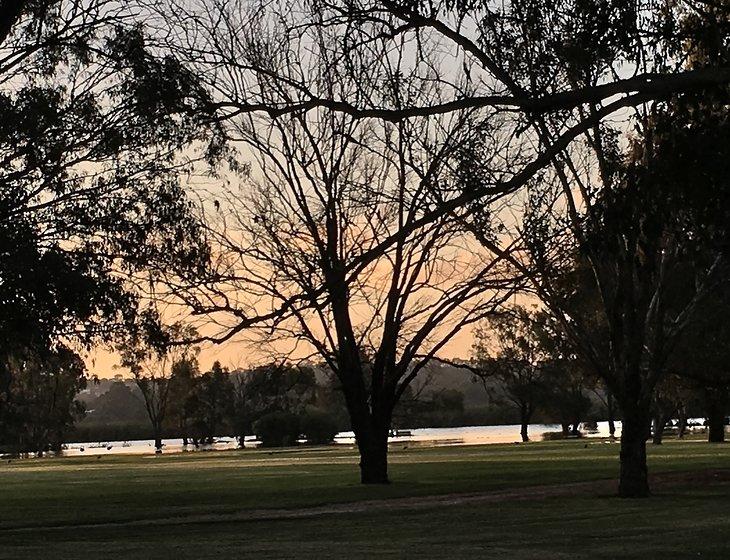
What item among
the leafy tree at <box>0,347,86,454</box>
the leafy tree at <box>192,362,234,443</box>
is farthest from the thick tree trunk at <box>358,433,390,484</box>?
the leafy tree at <box>192,362,234,443</box>

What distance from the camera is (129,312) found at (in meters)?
23.9

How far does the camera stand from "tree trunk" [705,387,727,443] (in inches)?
2008

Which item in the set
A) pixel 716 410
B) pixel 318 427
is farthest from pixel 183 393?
pixel 716 410

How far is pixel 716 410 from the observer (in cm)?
5953

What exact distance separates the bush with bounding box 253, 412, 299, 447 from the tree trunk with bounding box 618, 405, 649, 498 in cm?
5565

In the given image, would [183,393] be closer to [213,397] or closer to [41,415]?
[213,397]

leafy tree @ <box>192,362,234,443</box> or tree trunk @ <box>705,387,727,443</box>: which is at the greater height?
leafy tree @ <box>192,362,234,443</box>

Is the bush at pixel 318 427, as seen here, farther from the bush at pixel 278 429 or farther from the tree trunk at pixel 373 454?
the tree trunk at pixel 373 454

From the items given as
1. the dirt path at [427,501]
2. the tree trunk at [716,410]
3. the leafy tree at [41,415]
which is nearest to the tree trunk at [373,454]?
the dirt path at [427,501]

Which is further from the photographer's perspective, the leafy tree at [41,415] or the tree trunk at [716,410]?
the leafy tree at [41,415]

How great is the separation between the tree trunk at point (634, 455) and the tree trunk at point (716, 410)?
83.1ft

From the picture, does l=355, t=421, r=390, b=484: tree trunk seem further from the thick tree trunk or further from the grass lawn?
the grass lawn

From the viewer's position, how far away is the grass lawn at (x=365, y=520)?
1561cm

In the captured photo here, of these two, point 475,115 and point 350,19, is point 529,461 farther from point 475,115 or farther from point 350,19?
point 350,19
